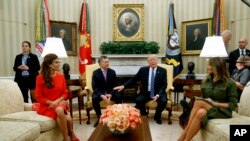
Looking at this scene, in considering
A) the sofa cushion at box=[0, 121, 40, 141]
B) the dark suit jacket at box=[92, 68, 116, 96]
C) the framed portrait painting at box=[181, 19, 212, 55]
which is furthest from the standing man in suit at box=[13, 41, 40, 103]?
the framed portrait painting at box=[181, 19, 212, 55]

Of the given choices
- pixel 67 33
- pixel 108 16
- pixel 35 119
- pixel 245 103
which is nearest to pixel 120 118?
pixel 35 119

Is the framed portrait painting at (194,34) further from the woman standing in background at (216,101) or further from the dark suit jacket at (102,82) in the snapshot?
the woman standing in background at (216,101)

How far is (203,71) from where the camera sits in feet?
24.5

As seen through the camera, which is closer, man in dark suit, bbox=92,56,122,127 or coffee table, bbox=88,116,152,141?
coffee table, bbox=88,116,152,141

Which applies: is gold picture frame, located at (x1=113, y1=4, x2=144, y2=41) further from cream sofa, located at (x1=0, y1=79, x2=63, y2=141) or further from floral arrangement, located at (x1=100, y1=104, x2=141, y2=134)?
floral arrangement, located at (x1=100, y1=104, x2=141, y2=134)

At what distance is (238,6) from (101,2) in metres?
3.92

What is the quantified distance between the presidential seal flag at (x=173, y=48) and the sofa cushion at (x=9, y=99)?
4547mm

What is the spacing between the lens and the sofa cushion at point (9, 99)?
3.70 meters

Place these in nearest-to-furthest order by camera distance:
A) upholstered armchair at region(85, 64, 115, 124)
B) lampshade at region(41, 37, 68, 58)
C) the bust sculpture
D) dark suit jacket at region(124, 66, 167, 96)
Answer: lampshade at region(41, 37, 68, 58)
upholstered armchair at region(85, 64, 115, 124)
dark suit jacket at region(124, 66, 167, 96)
the bust sculpture

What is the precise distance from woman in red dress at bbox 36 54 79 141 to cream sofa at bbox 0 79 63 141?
12 centimetres

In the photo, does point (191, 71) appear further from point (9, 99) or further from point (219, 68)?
point (9, 99)

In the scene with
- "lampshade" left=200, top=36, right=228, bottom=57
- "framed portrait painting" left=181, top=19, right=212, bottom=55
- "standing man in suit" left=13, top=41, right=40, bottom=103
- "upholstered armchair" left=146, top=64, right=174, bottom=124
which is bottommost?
"upholstered armchair" left=146, top=64, right=174, bottom=124

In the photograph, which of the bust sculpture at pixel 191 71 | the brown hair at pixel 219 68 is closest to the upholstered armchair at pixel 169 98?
the bust sculpture at pixel 191 71

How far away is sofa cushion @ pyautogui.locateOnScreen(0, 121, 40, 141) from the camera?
2629mm
